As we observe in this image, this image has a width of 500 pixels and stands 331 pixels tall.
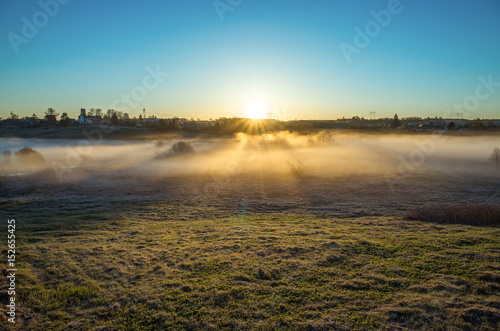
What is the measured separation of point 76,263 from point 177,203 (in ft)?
29.1

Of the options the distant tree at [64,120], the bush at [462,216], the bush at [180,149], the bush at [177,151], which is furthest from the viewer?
the distant tree at [64,120]

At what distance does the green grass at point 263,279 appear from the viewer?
5098mm

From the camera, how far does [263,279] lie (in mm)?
6516

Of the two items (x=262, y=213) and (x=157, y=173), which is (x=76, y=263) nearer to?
(x=262, y=213)

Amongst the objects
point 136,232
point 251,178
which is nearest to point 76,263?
point 136,232

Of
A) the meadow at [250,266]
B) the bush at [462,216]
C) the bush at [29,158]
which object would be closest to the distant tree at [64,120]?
the bush at [29,158]

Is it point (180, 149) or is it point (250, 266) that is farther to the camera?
point (180, 149)

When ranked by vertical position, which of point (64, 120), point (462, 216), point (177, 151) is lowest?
point (462, 216)

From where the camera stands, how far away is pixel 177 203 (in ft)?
53.7

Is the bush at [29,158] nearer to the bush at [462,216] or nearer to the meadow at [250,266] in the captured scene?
the meadow at [250,266]

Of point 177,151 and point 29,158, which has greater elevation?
point 177,151

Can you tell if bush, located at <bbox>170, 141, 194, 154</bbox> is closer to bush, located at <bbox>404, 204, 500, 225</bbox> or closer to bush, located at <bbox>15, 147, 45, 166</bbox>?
bush, located at <bbox>15, 147, 45, 166</bbox>

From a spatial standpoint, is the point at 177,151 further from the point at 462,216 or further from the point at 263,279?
the point at 263,279

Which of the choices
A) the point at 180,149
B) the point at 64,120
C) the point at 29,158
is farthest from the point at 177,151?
the point at 64,120
